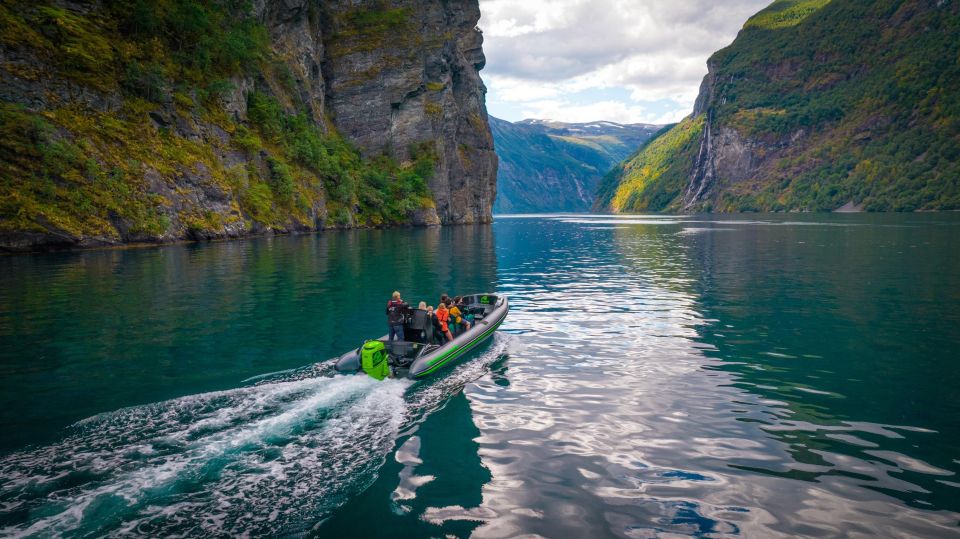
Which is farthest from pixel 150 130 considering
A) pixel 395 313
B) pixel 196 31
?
pixel 395 313

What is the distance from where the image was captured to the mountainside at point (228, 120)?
42.8m

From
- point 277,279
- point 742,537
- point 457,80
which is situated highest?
point 457,80

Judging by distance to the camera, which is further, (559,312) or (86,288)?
(86,288)

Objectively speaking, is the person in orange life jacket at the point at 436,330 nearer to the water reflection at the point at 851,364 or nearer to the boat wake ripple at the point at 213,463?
the boat wake ripple at the point at 213,463

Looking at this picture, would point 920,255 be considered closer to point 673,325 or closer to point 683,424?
point 673,325

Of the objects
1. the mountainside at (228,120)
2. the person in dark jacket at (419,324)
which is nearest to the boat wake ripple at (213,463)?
the person in dark jacket at (419,324)

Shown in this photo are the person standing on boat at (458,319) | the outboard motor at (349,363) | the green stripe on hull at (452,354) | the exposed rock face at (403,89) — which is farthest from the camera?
the exposed rock face at (403,89)

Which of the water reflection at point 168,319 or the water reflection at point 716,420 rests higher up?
the water reflection at point 168,319

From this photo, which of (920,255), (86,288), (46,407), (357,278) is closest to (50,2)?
(86,288)

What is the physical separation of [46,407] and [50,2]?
186 ft

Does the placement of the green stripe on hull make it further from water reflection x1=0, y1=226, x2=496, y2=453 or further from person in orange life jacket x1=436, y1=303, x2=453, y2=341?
water reflection x1=0, y1=226, x2=496, y2=453

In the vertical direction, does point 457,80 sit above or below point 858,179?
above

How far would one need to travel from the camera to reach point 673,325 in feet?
65.3

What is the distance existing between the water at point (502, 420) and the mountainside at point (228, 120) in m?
23.3
